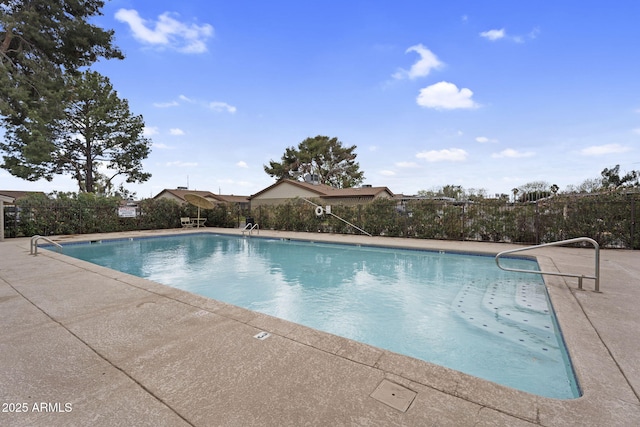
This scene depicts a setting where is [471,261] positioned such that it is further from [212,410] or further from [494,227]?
[212,410]

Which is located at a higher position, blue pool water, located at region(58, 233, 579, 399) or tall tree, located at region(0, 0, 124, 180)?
tall tree, located at region(0, 0, 124, 180)

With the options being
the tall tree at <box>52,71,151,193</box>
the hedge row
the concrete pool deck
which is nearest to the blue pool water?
the concrete pool deck

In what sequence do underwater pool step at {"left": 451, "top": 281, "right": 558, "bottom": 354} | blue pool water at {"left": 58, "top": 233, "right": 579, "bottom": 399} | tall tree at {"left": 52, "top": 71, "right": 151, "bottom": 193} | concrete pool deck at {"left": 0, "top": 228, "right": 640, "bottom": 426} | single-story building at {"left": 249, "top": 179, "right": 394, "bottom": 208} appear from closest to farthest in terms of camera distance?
concrete pool deck at {"left": 0, "top": 228, "right": 640, "bottom": 426}
blue pool water at {"left": 58, "top": 233, "right": 579, "bottom": 399}
underwater pool step at {"left": 451, "top": 281, "right": 558, "bottom": 354}
tall tree at {"left": 52, "top": 71, "right": 151, "bottom": 193}
single-story building at {"left": 249, "top": 179, "right": 394, "bottom": 208}

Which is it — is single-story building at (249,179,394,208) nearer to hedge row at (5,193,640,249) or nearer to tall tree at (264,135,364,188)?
hedge row at (5,193,640,249)

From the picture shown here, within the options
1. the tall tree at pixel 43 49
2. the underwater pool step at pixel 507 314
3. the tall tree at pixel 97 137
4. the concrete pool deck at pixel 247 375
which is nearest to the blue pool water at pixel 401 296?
the underwater pool step at pixel 507 314

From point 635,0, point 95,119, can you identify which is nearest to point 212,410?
point 635,0

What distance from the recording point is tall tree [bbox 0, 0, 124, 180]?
9.97m

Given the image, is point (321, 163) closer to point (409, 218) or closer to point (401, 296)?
point (409, 218)

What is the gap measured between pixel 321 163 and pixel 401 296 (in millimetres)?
28268

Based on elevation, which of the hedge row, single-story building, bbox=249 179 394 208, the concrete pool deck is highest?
single-story building, bbox=249 179 394 208

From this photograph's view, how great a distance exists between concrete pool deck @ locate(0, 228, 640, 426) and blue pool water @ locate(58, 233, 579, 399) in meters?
0.45

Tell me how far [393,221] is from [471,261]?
4713 mm

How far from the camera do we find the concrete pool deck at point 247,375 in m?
1.77

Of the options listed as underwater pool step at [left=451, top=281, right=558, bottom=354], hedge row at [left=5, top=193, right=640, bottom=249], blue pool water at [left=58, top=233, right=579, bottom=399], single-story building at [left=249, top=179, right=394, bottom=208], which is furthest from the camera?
single-story building at [left=249, top=179, right=394, bottom=208]
